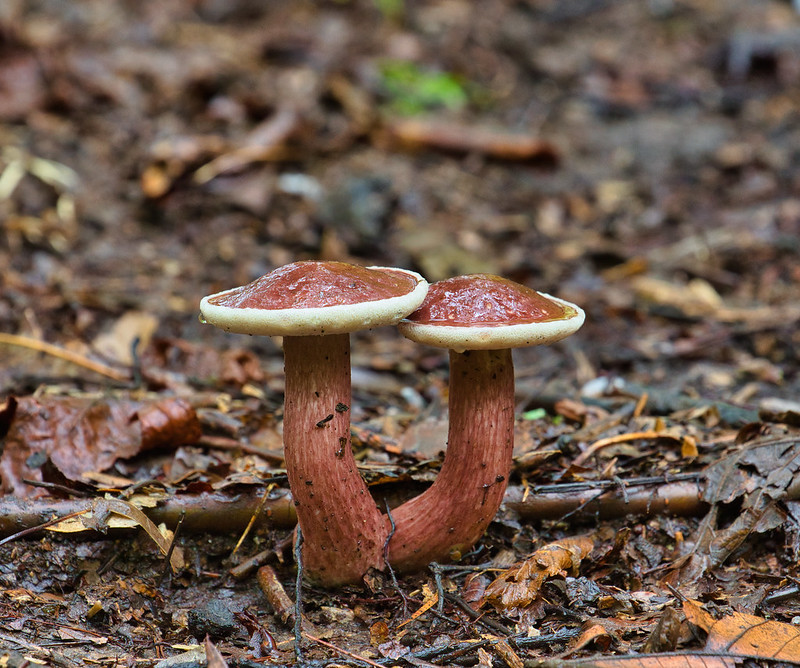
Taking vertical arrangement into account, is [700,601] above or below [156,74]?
below

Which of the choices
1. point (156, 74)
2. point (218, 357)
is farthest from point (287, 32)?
point (218, 357)

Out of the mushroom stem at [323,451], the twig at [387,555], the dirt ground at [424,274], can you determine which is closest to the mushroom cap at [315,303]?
the mushroom stem at [323,451]

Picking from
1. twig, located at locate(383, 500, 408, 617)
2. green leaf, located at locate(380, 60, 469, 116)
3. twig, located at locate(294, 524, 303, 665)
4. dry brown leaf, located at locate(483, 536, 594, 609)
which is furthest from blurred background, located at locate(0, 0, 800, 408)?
twig, located at locate(294, 524, 303, 665)

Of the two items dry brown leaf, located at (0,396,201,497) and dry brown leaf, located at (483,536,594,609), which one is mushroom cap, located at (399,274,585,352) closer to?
dry brown leaf, located at (483,536,594,609)

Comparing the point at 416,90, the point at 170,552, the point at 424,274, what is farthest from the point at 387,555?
the point at 416,90

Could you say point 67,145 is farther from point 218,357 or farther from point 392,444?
point 392,444

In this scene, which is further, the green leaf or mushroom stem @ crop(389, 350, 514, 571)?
the green leaf

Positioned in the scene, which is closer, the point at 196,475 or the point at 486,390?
the point at 486,390
